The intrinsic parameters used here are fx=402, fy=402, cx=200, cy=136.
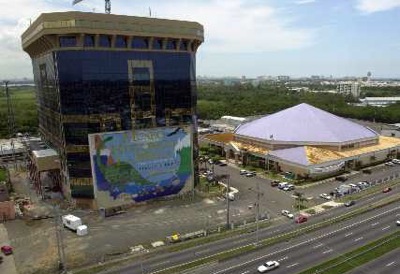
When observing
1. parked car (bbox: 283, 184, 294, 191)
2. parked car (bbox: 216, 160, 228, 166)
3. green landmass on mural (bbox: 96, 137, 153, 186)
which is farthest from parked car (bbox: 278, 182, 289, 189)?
green landmass on mural (bbox: 96, 137, 153, 186)

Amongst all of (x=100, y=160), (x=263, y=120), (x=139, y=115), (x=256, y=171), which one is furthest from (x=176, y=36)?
(x=263, y=120)

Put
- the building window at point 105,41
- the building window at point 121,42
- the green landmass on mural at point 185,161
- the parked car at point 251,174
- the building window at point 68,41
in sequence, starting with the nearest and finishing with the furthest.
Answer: the building window at point 68,41, the building window at point 105,41, the building window at point 121,42, the green landmass on mural at point 185,161, the parked car at point 251,174

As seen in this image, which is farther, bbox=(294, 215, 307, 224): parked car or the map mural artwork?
the map mural artwork

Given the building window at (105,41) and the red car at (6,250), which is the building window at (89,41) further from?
the red car at (6,250)

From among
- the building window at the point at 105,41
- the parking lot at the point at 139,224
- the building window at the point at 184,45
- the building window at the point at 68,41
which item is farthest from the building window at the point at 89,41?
the parking lot at the point at 139,224

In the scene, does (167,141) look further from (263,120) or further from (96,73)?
(263,120)

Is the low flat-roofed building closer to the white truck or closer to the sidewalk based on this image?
the white truck

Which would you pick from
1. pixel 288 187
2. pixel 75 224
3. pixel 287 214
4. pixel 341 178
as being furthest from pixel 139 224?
pixel 341 178
